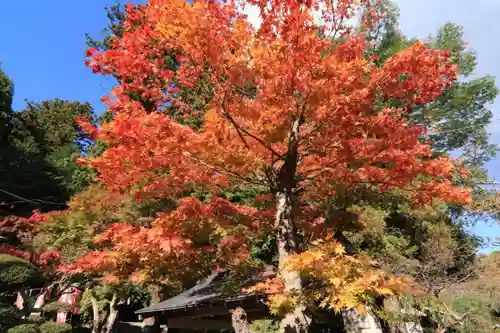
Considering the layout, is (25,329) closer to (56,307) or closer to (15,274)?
(15,274)

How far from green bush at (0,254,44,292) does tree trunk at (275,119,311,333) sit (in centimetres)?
829

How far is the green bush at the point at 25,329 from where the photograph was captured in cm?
959

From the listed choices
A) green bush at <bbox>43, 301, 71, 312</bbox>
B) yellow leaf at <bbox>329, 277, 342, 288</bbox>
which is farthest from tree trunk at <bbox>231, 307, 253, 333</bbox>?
green bush at <bbox>43, 301, 71, 312</bbox>

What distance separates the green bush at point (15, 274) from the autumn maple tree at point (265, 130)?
471 cm

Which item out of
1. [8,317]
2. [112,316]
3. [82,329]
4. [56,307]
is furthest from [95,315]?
[8,317]

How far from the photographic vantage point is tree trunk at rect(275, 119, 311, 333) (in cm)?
536

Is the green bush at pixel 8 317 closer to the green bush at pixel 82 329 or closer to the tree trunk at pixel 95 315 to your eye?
the tree trunk at pixel 95 315

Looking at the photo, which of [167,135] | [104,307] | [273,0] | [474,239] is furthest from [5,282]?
[474,239]

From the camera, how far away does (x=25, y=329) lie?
9.84 meters

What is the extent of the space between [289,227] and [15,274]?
8658 mm

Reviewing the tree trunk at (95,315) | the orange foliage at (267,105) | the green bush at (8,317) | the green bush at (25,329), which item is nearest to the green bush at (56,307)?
the tree trunk at (95,315)

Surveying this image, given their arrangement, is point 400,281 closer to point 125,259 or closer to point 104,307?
point 125,259

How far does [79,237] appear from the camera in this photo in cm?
1392

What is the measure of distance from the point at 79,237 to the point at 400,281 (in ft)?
42.9
